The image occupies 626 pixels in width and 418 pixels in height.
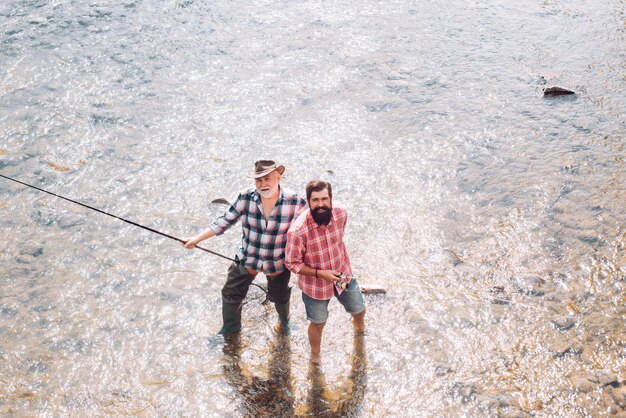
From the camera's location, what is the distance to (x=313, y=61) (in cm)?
1018

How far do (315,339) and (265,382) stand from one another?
56 centimetres

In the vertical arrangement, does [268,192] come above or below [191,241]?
above

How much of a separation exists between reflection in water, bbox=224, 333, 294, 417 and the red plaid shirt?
0.84 meters

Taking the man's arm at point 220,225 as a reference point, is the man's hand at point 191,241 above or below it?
below

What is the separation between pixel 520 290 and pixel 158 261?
370cm

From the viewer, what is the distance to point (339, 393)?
15.8 feet

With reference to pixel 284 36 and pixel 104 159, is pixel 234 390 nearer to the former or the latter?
pixel 104 159

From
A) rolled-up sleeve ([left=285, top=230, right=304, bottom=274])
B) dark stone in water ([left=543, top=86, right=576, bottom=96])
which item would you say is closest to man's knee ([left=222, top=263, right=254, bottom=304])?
rolled-up sleeve ([left=285, top=230, right=304, bottom=274])

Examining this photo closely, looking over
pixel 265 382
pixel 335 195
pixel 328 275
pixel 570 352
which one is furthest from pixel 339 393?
pixel 335 195

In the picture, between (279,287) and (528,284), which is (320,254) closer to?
(279,287)

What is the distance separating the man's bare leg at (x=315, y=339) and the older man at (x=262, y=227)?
0.43 m

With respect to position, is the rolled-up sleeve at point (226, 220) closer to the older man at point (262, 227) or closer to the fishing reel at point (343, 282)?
the older man at point (262, 227)

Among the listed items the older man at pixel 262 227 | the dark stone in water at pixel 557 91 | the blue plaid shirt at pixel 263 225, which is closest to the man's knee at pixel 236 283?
the older man at pixel 262 227

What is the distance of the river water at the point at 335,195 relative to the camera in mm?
4863
